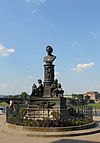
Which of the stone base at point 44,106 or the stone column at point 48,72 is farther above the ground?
the stone column at point 48,72

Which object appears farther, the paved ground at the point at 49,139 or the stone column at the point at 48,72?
the stone column at the point at 48,72

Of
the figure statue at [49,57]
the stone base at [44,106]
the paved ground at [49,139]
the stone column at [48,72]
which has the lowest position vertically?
the paved ground at [49,139]

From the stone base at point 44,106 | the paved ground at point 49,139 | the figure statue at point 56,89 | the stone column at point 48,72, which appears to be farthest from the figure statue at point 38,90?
the paved ground at point 49,139

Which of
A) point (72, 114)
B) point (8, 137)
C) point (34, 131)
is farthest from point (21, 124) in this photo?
point (72, 114)

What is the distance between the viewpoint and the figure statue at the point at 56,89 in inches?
825

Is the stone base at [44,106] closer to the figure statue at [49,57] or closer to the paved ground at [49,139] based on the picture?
the figure statue at [49,57]

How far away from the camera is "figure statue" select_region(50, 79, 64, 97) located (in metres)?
21.0

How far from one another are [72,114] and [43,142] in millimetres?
8858

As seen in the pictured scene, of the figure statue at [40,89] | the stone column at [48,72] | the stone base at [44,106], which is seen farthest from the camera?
the stone column at [48,72]

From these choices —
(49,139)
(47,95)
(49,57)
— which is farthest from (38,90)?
(49,139)

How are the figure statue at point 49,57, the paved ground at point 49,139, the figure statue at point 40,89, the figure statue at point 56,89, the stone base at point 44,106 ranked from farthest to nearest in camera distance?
the figure statue at point 49,57 → the figure statue at point 40,89 → the figure statue at point 56,89 → the stone base at point 44,106 → the paved ground at point 49,139

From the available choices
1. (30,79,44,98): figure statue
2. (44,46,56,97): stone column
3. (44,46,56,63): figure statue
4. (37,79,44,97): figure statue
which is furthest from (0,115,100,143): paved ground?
(44,46,56,63): figure statue

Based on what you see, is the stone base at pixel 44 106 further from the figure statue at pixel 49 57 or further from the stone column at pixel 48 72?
the figure statue at pixel 49 57

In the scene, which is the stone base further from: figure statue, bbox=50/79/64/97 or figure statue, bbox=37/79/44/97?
figure statue, bbox=37/79/44/97
